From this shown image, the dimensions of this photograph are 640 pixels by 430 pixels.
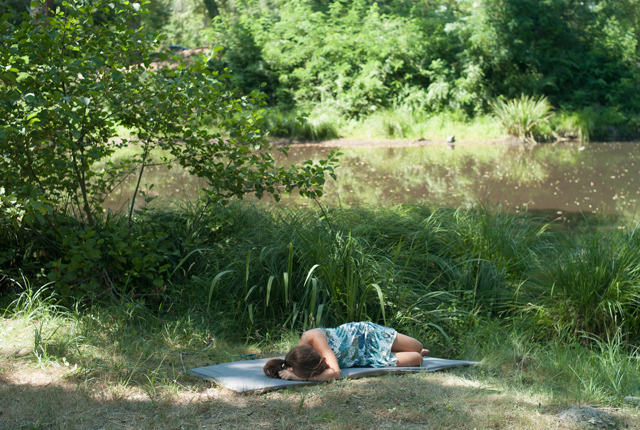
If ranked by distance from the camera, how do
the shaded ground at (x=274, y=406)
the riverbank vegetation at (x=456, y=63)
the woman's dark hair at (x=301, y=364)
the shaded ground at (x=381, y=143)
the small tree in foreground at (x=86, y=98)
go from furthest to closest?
the riverbank vegetation at (x=456, y=63) → the shaded ground at (x=381, y=143) → the small tree in foreground at (x=86, y=98) → the woman's dark hair at (x=301, y=364) → the shaded ground at (x=274, y=406)

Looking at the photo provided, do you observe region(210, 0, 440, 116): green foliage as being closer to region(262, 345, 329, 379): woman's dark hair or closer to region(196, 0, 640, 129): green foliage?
region(196, 0, 640, 129): green foliage

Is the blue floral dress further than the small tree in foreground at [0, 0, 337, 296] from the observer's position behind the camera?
No

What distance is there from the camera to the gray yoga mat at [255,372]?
136 inches

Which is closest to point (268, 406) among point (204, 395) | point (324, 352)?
point (204, 395)

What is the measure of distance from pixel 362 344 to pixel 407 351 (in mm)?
315

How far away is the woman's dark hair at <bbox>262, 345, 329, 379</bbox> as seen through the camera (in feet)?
11.8

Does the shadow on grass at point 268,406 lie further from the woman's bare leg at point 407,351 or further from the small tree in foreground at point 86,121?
the small tree in foreground at point 86,121

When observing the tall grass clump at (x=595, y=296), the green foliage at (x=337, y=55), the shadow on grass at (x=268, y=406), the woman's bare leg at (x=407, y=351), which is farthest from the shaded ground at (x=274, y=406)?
the green foliage at (x=337, y=55)

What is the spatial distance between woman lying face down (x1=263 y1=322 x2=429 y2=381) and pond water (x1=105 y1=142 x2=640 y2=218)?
3.71 meters

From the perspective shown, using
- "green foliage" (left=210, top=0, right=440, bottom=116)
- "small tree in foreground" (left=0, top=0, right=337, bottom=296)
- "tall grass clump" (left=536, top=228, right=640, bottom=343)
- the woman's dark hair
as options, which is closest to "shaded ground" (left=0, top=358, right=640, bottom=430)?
the woman's dark hair

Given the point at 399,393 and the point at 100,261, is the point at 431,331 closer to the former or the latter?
the point at 399,393

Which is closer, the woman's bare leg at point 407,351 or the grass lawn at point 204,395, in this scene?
the grass lawn at point 204,395

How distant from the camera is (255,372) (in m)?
3.72

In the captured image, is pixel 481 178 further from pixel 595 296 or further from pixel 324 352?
pixel 324 352
